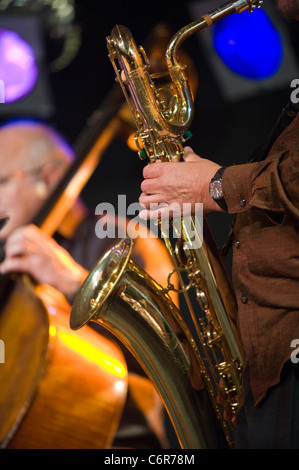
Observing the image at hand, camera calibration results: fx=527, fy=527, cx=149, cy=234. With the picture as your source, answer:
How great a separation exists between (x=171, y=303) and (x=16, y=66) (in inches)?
86.0

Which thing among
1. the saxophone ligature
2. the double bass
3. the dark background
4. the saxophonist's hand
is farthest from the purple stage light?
the saxophonist's hand

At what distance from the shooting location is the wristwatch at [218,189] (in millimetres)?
1265

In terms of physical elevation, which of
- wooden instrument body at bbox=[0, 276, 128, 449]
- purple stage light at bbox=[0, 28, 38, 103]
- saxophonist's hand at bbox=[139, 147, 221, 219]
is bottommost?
wooden instrument body at bbox=[0, 276, 128, 449]

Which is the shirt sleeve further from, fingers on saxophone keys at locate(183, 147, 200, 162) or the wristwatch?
fingers on saxophone keys at locate(183, 147, 200, 162)

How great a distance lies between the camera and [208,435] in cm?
148

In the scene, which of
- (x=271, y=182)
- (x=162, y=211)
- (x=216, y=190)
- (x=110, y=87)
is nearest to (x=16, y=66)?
(x=110, y=87)

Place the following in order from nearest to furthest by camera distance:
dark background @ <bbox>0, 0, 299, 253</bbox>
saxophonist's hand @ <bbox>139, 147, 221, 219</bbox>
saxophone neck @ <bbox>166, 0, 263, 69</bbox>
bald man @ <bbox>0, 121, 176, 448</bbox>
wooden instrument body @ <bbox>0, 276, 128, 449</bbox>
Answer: saxophonist's hand @ <bbox>139, 147, 221, 219</bbox> → saxophone neck @ <bbox>166, 0, 263, 69</bbox> → wooden instrument body @ <bbox>0, 276, 128, 449</bbox> → bald man @ <bbox>0, 121, 176, 448</bbox> → dark background @ <bbox>0, 0, 299, 253</bbox>

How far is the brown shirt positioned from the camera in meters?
1.14

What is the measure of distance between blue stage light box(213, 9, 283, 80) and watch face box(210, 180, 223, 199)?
61.9 inches

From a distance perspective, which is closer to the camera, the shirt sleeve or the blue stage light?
the shirt sleeve

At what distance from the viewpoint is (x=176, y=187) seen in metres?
1.37

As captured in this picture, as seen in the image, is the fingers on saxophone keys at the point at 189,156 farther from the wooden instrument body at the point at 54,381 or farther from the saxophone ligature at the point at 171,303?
the wooden instrument body at the point at 54,381

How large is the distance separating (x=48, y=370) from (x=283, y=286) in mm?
1236

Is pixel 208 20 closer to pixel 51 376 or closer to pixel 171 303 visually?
pixel 171 303
